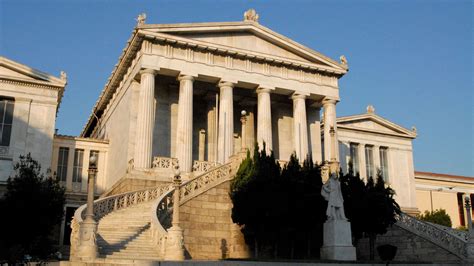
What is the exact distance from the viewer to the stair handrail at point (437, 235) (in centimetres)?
3075

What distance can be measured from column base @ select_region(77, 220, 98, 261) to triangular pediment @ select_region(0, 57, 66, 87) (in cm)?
2374

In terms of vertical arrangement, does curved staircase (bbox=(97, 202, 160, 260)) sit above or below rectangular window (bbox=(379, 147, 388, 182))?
below

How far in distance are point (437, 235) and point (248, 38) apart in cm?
2047

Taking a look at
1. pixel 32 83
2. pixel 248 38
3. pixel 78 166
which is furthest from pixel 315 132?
pixel 32 83

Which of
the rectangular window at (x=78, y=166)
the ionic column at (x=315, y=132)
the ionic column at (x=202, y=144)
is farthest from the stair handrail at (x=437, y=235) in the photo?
the rectangular window at (x=78, y=166)

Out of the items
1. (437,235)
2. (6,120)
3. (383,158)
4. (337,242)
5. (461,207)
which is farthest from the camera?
(461,207)

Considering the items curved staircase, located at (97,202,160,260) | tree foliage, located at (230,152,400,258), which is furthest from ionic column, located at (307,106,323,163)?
curved staircase, located at (97,202,160,260)

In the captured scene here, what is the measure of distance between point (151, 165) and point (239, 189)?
459 inches

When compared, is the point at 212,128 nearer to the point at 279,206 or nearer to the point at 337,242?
the point at 279,206

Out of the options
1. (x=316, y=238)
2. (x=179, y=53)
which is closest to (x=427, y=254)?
(x=316, y=238)

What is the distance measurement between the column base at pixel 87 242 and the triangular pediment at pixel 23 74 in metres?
23.7

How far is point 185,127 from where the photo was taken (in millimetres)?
37250

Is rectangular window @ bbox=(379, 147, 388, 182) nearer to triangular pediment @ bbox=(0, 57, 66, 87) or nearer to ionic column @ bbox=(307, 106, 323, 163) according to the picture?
ionic column @ bbox=(307, 106, 323, 163)

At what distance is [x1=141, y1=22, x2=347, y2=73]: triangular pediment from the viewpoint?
1528 inches
